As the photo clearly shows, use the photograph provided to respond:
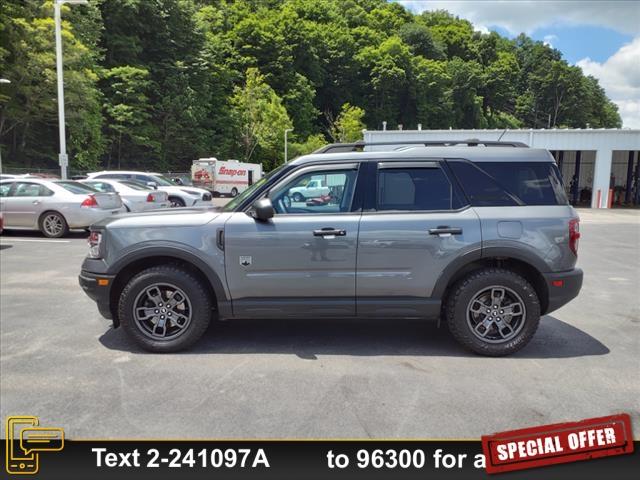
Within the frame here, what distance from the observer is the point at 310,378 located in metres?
4.10

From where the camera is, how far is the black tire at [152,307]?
181 inches

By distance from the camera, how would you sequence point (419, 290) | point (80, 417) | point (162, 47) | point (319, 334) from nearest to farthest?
point (80, 417) < point (419, 290) < point (319, 334) < point (162, 47)

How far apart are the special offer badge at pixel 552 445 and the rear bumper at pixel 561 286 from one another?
1.49 metres

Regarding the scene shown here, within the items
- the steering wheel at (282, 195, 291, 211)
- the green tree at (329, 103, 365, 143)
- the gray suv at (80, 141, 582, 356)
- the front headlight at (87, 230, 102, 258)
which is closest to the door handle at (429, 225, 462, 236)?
the gray suv at (80, 141, 582, 356)

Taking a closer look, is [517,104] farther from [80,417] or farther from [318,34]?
[80,417]

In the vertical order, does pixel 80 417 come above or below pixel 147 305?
below

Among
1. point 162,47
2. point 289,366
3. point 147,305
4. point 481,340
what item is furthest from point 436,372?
point 162,47

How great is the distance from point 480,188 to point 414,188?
62cm

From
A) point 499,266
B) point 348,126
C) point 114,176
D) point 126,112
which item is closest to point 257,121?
point 348,126

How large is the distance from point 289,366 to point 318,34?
75.4m

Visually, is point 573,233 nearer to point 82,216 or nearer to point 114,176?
point 82,216

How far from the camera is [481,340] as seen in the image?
461cm

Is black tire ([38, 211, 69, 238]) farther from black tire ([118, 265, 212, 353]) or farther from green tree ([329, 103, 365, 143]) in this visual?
green tree ([329, 103, 365, 143])

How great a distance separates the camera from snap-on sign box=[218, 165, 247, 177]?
38281mm
